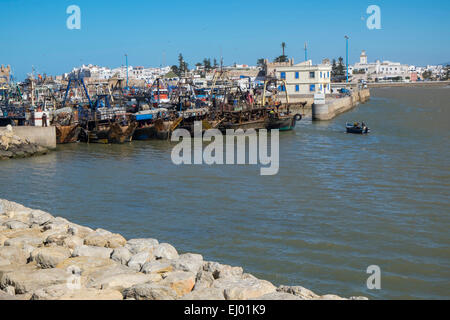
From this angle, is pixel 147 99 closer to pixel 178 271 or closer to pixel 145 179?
pixel 145 179

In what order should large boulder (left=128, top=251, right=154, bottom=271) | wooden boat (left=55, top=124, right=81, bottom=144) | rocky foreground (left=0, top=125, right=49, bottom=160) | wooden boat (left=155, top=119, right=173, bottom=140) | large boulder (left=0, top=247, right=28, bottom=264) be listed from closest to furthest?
1. large boulder (left=128, top=251, right=154, bottom=271)
2. large boulder (left=0, top=247, right=28, bottom=264)
3. rocky foreground (left=0, top=125, right=49, bottom=160)
4. wooden boat (left=55, top=124, right=81, bottom=144)
5. wooden boat (left=155, top=119, right=173, bottom=140)

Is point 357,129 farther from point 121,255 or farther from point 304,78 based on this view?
point 121,255

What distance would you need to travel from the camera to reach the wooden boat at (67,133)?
3556 centimetres

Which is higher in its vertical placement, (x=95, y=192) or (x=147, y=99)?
(x=147, y=99)

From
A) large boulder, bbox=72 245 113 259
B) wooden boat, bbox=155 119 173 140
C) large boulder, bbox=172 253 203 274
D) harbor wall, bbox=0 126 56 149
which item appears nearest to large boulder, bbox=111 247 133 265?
large boulder, bbox=72 245 113 259

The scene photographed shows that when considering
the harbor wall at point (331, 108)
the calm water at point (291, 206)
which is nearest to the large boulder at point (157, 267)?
the calm water at point (291, 206)

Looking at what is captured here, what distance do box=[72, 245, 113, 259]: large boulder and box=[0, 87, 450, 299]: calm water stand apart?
9.08 feet

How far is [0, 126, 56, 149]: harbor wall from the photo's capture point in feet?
103

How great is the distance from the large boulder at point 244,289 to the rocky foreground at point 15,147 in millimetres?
23629

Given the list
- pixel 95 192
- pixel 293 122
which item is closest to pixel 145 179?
pixel 95 192

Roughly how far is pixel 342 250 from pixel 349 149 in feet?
58.0

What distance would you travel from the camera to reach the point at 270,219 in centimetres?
1463

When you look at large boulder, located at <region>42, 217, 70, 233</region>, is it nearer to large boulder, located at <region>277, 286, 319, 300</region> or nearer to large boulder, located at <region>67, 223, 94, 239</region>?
large boulder, located at <region>67, 223, 94, 239</region>

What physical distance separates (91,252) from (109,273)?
1274 millimetres
